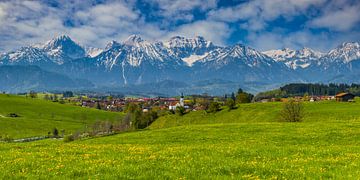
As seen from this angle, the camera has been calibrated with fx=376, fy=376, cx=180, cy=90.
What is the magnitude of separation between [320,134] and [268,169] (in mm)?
27151

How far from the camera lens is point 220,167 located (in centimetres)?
1812

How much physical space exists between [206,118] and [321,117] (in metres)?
50.5

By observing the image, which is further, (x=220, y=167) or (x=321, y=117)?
(x=321, y=117)

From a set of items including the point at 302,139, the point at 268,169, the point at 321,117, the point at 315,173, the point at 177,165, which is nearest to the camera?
the point at 315,173

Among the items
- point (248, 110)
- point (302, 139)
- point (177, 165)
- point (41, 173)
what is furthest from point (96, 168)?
point (248, 110)

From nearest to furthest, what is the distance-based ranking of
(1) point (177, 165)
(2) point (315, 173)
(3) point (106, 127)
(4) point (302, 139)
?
(2) point (315, 173)
(1) point (177, 165)
(4) point (302, 139)
(3) point (106, 127)

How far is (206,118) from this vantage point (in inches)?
6038

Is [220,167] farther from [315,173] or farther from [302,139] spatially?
[302,139]

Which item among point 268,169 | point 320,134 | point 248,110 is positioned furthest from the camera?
point 248,110

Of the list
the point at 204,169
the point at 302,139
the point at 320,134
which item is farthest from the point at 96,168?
the point at 320,134

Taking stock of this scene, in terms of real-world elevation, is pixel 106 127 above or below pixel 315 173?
below

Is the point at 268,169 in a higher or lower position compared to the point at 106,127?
higher

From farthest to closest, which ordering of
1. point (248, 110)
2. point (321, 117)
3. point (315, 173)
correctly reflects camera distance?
point (248, 110)
point (321, 117)
point (315, 173)

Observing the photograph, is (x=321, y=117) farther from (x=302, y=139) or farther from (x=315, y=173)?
(x=315, y=173)
